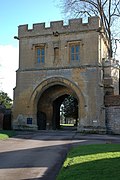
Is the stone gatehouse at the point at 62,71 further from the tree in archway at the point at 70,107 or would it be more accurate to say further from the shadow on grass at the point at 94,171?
the shadow on grass at the point at 94,171

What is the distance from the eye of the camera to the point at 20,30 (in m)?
31.6

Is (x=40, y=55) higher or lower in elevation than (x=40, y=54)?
lower

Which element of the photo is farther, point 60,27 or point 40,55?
point 40,55

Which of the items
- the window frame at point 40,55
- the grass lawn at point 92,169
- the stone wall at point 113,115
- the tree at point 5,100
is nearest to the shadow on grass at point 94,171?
the grass lawn at point 92,169

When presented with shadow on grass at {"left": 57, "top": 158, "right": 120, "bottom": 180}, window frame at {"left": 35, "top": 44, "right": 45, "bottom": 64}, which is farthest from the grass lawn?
window frame at {"left": 35, "top": 44, "right": 45, "bottom": 64}

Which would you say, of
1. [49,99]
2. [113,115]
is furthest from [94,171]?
[49,99]

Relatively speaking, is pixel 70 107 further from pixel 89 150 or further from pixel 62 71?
Result: pixel 89 150

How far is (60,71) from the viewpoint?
2930 cm

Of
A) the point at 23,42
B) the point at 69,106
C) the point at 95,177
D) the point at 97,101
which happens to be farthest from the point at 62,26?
the point at 95,177

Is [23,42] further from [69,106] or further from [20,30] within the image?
[69,106]

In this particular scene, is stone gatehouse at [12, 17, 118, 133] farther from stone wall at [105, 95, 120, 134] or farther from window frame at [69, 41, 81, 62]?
stone wall at [105, 95, 120, 134]

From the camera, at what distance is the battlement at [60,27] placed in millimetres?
28781

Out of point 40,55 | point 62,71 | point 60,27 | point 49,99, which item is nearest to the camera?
point 62,71

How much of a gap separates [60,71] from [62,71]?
0.19 meters
